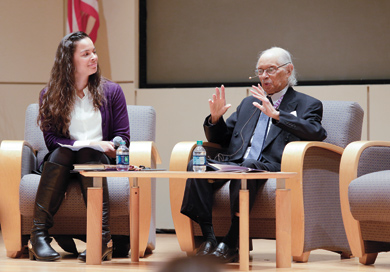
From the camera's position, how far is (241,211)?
7.73 ft

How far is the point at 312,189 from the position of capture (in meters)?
2.75

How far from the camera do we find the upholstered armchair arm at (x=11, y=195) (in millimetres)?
2838

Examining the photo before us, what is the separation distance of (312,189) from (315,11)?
1988 millimetres

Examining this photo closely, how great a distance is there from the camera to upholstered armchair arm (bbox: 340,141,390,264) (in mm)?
2609

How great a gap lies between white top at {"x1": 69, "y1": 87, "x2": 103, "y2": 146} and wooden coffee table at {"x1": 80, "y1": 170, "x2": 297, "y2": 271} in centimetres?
41

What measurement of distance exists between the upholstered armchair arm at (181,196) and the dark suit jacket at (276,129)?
0.76 feet

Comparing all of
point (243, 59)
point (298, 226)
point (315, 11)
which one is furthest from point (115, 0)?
point (298, 226)

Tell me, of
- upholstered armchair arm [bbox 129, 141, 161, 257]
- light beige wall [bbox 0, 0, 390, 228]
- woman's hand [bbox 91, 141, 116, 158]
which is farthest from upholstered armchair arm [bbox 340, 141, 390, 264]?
light beige wall [bbox 0, 0, 390, 228]

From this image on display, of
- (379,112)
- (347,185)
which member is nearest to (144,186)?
(347,185)

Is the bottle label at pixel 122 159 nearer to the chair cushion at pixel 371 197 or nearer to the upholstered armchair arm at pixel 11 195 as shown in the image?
the upholstered armchair arm at pixel 11 195

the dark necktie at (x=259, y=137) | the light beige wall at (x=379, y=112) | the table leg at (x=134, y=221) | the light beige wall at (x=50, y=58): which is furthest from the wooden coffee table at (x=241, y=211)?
the light beige wall at (x=379, y=112)

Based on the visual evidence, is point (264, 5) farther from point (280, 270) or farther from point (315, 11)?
point (280, 270)

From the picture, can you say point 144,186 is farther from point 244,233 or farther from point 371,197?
point 371,197

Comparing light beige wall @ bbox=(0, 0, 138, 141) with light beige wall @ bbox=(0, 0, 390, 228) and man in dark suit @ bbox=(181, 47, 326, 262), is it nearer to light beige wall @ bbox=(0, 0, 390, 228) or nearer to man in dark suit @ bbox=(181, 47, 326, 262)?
light beige wall @ bbox=(0, 0, 390, 228)
